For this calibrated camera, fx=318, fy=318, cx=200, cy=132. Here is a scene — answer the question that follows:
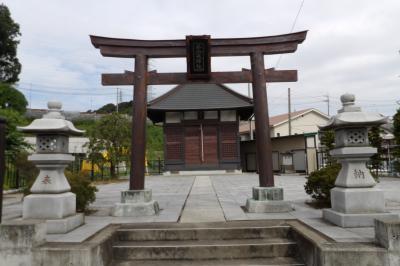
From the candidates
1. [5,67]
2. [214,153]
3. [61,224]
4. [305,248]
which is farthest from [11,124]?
[5,67]

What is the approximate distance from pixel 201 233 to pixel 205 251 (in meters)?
0.45

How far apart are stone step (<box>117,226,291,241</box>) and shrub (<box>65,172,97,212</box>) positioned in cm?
194

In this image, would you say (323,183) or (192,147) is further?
(192,147)

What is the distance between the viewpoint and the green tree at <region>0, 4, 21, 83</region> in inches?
1280

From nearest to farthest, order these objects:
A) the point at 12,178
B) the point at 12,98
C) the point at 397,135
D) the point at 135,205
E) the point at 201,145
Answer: the point at 135,205 < the point at 12,178 < the point at 397,135 < the point at 201,145 < the point at 12,98

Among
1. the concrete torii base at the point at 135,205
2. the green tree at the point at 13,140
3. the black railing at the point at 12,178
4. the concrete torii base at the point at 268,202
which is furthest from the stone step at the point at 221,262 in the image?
the black railing at the point at 12,178

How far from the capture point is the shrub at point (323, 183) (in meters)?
7.26

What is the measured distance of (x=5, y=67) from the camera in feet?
108

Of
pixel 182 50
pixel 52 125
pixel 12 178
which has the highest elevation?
pixel 182 50

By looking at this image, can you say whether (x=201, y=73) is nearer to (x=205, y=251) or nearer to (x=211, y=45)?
(x=211, y=45)

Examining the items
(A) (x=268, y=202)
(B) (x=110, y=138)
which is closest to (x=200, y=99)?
(B) (x=110, y=138)

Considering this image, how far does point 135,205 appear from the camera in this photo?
6.62m

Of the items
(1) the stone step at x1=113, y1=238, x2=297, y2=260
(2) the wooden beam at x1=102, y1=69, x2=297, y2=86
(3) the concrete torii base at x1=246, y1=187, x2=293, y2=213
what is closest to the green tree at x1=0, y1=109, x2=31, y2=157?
(2) the wooden beam at x1=102, y1=69, x2=297, y2=86

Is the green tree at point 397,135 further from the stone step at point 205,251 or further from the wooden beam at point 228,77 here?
the stone step at point 205,251
